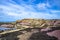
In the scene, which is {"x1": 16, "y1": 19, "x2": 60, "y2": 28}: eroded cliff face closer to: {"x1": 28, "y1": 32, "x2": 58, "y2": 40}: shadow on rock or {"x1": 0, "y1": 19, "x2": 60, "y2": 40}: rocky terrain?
{"x1": 0, "y1": 19, "x2": 60, "y2": 40}: rocky terrain

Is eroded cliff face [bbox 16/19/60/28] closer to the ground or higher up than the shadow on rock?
higher up

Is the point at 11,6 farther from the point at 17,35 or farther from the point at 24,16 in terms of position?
the point at 17,35

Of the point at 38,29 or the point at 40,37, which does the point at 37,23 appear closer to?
the point at 38,29

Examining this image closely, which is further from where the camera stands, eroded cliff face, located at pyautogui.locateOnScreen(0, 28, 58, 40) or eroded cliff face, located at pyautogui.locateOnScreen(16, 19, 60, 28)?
eroded cliff face, located at pyautogui.locateOnScreen(16, 19, 60, 28)

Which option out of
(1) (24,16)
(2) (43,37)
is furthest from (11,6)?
(2) (43,37)

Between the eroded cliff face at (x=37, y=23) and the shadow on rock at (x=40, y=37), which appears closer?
the shadow on rock at (x=40, y=37)

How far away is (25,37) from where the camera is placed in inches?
90.4

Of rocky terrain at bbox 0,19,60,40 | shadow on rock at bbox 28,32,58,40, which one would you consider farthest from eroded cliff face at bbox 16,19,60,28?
shadow on rock at bbox 28,32,58,40

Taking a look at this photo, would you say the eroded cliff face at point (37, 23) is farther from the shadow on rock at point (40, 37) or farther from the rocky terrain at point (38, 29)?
the shadow on rock at point (40, 37)

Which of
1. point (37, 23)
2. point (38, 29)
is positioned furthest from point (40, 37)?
point (37, 23)

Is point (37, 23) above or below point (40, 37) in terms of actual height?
above

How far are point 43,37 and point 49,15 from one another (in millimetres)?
403

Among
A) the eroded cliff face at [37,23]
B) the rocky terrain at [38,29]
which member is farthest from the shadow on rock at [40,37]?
the eroded cliff face at [37,23]

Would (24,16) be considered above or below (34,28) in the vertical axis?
above
